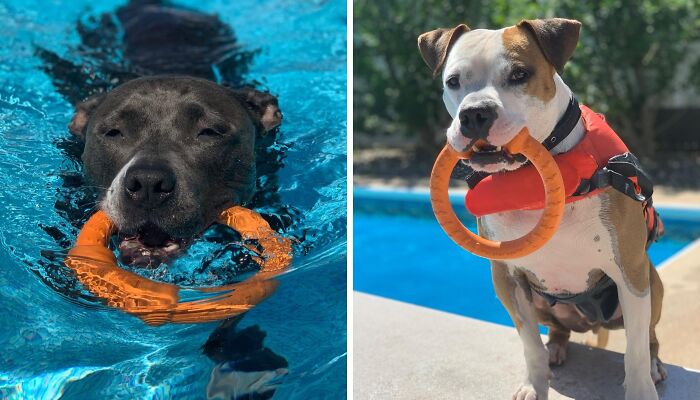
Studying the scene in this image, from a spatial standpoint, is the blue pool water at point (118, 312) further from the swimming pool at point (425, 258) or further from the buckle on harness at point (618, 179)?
the swimming pool at point (425, 258)

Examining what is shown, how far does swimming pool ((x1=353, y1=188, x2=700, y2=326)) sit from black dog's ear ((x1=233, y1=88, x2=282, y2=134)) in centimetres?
299

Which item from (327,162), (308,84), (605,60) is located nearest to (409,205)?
(605,60)

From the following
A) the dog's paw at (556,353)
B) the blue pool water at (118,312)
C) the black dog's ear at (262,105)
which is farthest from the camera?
the black dog's ear at (262,105)

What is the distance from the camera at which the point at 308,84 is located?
593 cm

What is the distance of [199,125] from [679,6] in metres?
7.97

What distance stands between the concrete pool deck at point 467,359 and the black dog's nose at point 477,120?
131 centimetres

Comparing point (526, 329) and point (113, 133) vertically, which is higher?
point (113, 133)

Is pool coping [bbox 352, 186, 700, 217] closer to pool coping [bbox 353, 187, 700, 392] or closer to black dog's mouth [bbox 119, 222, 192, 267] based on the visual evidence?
pool coping [bbox 353, 187, 700, 392]

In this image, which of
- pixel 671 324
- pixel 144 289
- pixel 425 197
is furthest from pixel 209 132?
pixel 425 197

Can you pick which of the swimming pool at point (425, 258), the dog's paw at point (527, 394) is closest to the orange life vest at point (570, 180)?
the dog's paw at point (527, 394)

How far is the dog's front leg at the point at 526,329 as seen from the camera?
9.16 feet

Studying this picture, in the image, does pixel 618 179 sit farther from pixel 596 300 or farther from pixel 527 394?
pixel 527 394

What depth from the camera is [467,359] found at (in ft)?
11.2

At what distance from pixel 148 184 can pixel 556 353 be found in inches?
77.6
